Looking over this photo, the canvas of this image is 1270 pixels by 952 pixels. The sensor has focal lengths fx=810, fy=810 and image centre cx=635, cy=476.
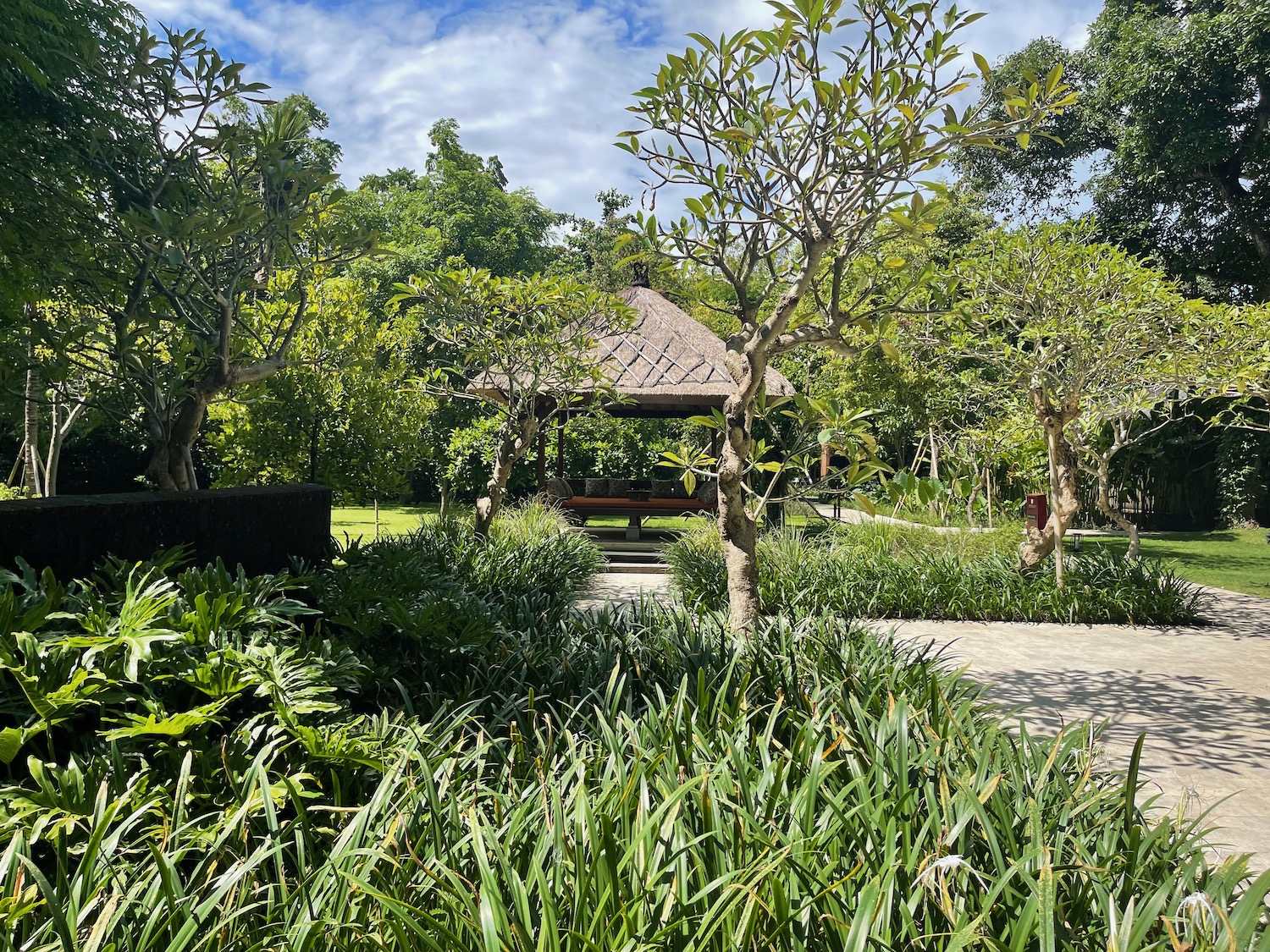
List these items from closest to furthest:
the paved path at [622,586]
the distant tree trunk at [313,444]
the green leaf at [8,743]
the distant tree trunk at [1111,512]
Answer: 1. the green leaf at [8,743]
2. the paved path at [622,586]
3. the distant tree trunk at [1111,512]
4. the distant tree trunk at [313,444]

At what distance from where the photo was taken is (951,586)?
8320mm

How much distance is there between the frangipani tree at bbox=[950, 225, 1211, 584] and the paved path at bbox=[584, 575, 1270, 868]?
4.24 feet

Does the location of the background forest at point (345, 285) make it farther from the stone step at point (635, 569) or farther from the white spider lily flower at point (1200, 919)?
the stone step at point (635, 569)

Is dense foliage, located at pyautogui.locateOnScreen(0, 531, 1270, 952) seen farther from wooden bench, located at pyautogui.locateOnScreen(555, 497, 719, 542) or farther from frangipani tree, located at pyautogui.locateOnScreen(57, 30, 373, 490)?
wooden bench, located at pyautogui.locateOnScreen(555, 497, 719, 542)

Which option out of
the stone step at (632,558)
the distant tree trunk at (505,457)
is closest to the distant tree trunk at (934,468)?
the stone step at (632,558)

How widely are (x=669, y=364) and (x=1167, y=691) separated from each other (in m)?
9.30

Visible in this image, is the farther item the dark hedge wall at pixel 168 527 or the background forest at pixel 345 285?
the background forest at pixel 345 285

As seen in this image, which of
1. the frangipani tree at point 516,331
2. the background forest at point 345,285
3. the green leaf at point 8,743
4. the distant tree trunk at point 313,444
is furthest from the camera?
the distant tree trunk at point 313,444

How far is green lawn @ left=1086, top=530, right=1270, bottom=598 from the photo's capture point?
437 inches

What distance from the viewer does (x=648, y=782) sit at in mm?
2434

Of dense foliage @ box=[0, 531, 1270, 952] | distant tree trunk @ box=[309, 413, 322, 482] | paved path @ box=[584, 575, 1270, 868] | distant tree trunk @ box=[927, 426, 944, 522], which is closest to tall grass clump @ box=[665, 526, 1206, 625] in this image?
paved path @ box=[584, 575, 1270, 868]

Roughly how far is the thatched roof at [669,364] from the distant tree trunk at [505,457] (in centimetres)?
335

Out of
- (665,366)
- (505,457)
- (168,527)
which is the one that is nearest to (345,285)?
(505,457)

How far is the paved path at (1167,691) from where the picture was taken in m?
3.96
